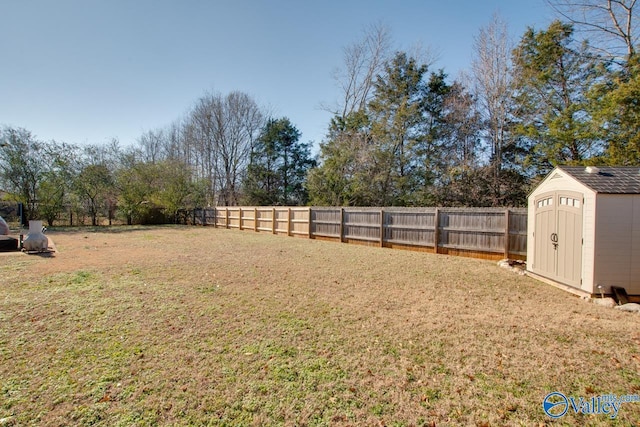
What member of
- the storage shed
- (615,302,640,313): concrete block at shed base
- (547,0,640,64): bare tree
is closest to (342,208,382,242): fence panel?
the storage shed

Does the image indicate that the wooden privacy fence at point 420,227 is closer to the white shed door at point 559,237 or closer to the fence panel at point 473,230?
the fence panel at point 473,230

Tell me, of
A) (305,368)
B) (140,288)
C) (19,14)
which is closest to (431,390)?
→ (305,368)

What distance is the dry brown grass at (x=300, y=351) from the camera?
213 centimetres

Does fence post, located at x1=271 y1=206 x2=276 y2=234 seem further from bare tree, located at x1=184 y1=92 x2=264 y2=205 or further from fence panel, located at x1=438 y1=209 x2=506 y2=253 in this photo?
bare tree, located at x1=184 y1=92 x2=264 y2=205

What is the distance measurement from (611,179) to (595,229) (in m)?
1.12

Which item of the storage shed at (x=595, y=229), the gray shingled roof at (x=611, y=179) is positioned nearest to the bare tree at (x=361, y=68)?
the gray shingled roof at (x=611, y=179)

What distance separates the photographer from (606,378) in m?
2.55

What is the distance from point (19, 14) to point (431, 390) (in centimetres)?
1352

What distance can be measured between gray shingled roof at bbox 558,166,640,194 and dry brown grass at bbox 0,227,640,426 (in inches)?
76.2

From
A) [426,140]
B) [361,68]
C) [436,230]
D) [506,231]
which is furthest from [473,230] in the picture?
[361,68]

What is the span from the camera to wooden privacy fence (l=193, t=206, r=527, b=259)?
815cm

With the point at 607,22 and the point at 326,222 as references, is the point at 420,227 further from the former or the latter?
the point at 607,22

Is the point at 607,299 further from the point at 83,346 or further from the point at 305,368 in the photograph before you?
the point at 83,346

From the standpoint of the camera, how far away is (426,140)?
1595cm
